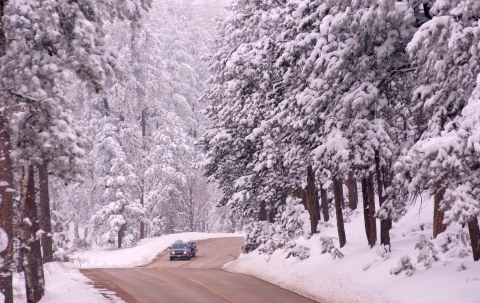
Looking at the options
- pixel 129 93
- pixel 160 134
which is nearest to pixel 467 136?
pixel 129 93

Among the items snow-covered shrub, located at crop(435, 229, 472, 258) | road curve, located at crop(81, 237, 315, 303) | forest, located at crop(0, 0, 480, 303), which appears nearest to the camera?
forest, located at crop(0, 0, 480, 303)

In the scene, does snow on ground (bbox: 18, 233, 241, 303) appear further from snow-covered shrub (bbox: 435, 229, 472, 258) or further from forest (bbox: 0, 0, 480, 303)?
snow-covered shrub (bbox: 435, 229, 472, 258)

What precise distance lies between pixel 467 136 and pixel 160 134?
46330mm

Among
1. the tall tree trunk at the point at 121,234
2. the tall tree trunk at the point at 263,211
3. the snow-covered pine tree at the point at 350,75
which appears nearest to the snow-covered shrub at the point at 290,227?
the tall tree trunk at the point at 263,211

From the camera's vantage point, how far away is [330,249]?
20547 millimetres

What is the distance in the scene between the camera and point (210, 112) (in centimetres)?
3375

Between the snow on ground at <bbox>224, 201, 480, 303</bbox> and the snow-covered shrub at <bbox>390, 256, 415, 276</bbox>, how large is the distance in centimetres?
11

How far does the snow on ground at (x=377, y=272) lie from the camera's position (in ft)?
44.5

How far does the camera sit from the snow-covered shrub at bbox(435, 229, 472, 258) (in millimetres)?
14992

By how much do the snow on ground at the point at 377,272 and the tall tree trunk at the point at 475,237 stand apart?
0.97ft

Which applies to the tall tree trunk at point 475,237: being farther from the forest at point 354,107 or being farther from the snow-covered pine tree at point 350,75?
the snow-covered pine tree at point 350,75

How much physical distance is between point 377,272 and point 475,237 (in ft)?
11.7

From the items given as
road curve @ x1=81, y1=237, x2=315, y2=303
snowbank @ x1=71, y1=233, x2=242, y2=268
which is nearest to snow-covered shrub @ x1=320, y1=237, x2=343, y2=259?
road curve @ x1=81, y1=237, x2=315, y2=303

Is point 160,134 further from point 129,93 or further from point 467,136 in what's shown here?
point 467,136
